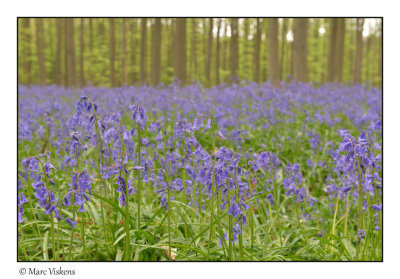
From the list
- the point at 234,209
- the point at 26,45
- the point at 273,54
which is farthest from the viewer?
the point at 26,45

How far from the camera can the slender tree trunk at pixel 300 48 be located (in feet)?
33.4

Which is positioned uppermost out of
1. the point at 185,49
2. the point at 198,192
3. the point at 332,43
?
the point at 332,43

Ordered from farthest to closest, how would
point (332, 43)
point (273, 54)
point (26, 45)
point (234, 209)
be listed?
point (26, 45)
point (332, 43)
point (273, 54)
point (234, 209)

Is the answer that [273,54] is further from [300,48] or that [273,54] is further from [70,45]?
[70,45]

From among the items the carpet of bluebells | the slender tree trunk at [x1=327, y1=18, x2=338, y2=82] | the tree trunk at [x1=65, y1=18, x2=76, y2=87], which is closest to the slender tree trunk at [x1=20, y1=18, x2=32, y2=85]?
the tree trunk at [x1=65, y1=18, x2=76, y2=87]

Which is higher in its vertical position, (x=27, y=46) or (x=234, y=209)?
(x=27, y=46)

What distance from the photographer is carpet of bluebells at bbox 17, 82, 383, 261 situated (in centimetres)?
238

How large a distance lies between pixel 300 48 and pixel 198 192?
772cm

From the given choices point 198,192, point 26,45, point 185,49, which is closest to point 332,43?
point 185,49

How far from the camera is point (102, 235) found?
307 centimetres

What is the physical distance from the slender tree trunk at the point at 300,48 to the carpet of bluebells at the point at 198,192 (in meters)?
3.20

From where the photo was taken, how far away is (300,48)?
414 inches
